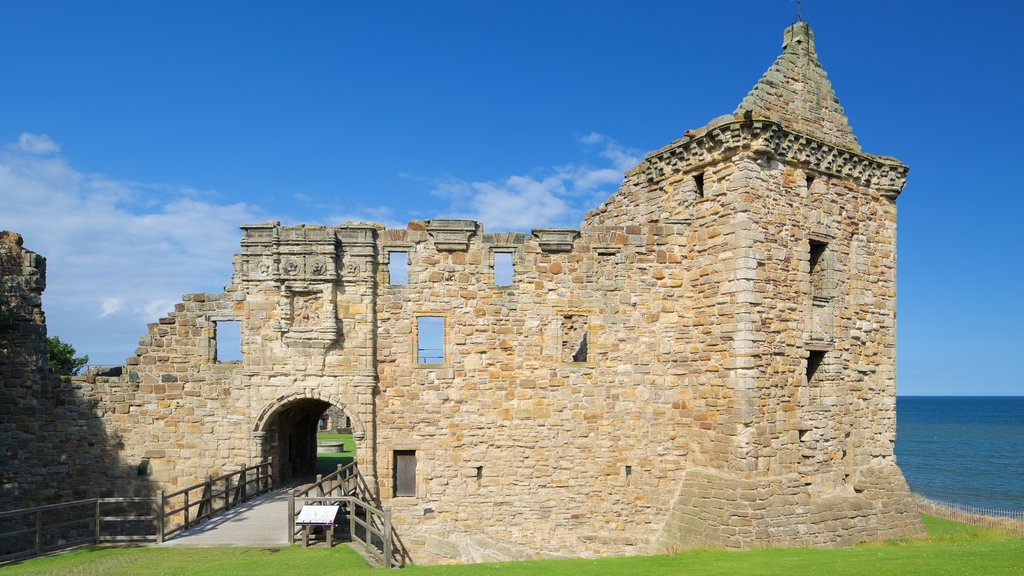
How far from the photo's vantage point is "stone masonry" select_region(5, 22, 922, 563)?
15234 mm

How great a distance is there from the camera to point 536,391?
1602cm

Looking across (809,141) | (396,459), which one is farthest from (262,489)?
(809,141)

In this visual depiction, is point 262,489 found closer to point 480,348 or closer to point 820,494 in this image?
point 480,348

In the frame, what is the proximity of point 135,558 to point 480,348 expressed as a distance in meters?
7.98

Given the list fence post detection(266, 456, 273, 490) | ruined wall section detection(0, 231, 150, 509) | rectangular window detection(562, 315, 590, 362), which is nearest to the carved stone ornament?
rectangular window detection(562, 315, 590, 362)

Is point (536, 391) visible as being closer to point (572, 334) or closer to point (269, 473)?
point (572, 334)

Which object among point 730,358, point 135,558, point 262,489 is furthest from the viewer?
point 262,489

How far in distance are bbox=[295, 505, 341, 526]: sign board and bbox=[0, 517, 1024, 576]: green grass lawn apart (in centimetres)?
51

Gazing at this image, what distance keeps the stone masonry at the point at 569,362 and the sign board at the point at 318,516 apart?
12.4ft

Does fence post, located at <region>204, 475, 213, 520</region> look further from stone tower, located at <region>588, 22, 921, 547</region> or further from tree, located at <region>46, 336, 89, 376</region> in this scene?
tree, located at <region>46, 336, 89, 376</region>

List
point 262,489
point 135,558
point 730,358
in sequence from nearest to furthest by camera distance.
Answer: point 135,558, point 730,358, point 262,489

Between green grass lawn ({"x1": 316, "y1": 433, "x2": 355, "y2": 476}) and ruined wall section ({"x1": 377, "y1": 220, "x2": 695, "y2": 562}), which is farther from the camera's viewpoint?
green grass lawn ({"x1": 316, "y1": 433, "x2": 355, "y2": 476})

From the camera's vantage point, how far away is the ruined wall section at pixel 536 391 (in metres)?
15.7

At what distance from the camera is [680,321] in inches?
631
